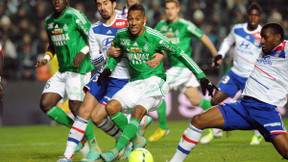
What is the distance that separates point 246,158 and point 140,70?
2118 millimetres

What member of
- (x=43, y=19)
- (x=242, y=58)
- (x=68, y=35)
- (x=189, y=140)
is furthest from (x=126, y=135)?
(x=43, y=19)

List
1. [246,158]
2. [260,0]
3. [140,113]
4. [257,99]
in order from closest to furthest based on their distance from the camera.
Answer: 1. [257,99]
2. [140,113]
3. [246,158]
4. [260,0]

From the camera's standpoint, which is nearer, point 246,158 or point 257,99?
point 257,99

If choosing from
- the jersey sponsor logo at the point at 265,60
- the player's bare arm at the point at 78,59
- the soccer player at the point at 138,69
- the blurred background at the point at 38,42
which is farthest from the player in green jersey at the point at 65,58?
the blurred background at the point at 38,42

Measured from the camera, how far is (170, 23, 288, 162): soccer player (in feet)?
19.9

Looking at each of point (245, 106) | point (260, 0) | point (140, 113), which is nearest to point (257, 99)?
point (245, 106)

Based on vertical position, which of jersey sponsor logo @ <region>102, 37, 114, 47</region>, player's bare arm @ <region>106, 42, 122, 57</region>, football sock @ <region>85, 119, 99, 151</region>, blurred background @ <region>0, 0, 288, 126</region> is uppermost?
player's bare arm @ <region>106, 42, 122, 57</region>

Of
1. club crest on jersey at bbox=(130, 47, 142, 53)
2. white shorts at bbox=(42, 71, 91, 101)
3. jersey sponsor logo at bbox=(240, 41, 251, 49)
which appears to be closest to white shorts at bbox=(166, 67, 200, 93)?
jersey sponsor logo at bbox=(240, 41, 251, 49)

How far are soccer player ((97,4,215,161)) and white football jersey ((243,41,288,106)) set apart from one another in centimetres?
77

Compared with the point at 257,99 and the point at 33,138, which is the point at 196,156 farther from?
the point at 33,138

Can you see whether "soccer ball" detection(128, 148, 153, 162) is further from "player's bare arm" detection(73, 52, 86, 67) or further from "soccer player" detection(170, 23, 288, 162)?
"player's bare arm" detection(73, 52, 86, 67)

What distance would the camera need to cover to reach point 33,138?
1223 cm

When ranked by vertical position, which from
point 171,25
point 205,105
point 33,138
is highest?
point 171,25

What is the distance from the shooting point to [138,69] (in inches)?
281
